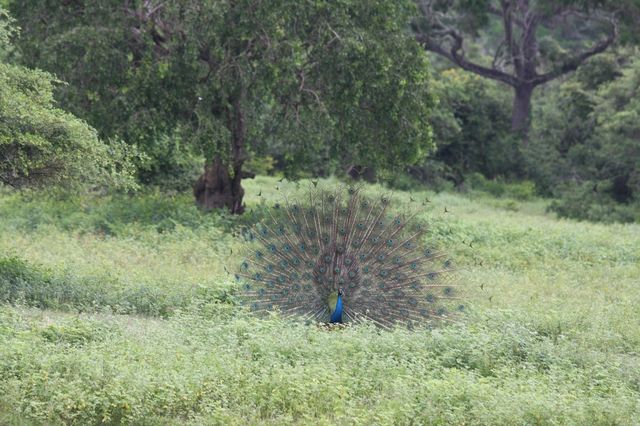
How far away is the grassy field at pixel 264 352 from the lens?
8578 millimetres

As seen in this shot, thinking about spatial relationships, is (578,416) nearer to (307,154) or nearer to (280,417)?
(280,417)

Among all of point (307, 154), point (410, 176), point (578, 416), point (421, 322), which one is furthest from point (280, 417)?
point (410, 176)

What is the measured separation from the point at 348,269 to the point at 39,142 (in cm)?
397

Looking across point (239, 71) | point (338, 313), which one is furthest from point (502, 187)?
point (338, 313)

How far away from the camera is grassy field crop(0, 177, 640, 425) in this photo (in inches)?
338

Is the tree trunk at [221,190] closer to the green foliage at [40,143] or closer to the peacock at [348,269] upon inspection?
the green foliage at [40,143]

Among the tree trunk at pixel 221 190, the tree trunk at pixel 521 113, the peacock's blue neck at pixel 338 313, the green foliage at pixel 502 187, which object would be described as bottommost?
the green foliage at pixel 502 187

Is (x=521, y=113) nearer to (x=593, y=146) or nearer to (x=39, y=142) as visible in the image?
(x=593, y=146)

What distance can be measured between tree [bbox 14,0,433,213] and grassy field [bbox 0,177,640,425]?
367 cm

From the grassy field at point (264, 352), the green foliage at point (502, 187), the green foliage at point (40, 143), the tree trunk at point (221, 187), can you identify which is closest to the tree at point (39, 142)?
the green foliage at point (40, 143)

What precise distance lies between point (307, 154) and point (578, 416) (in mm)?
A: 12951

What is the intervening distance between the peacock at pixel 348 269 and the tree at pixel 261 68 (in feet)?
22.3

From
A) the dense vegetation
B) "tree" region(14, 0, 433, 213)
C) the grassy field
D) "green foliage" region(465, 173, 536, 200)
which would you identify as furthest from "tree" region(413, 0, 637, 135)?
the grassy field

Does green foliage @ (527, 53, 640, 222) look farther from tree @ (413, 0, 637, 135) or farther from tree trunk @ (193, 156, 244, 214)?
tree trunk @ (193, 156, 244, 214)
